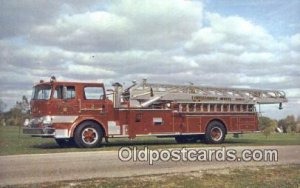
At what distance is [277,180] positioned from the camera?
433 inches

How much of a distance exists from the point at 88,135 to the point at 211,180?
7.69 meters

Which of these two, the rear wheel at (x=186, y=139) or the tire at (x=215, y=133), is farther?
the rear wheel at (x=186, y=139)

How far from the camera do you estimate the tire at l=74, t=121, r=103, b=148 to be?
1733 centimetres

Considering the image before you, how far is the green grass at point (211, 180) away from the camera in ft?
32.4

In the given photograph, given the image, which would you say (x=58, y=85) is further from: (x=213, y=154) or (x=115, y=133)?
(x=213, y=154)

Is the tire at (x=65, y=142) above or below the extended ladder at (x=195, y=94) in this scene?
below

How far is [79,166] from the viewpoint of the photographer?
472 inches

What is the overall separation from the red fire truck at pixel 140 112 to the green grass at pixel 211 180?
6.97 metres

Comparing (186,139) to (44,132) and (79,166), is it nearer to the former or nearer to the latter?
(44,132)

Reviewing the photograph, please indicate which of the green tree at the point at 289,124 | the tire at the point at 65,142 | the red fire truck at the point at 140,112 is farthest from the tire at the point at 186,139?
the green tree at the point at 289,124

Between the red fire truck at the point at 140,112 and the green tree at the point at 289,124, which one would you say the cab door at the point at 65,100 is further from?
the green tree at the point at 289,124

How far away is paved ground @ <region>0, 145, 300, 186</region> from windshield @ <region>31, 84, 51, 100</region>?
362cm

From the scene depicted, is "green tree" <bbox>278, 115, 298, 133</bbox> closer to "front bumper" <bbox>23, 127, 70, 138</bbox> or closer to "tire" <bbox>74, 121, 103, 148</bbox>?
"tire" <bbox>74, 121, 103, 148</bbox>

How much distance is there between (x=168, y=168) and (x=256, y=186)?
272cm
